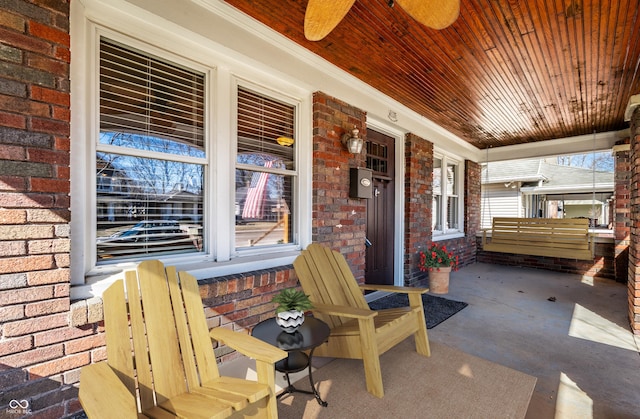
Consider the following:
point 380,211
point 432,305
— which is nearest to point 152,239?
point 380,211

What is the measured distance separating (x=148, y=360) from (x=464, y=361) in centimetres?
231

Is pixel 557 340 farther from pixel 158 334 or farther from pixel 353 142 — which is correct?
pixel 158 334

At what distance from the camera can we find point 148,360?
4.86 feet

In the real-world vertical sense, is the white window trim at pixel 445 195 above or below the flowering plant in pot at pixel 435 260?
above

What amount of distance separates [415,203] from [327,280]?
279 centimetres

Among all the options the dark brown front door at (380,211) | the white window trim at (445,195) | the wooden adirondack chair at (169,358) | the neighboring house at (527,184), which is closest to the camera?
the wooden adirondack chair at (169,358)

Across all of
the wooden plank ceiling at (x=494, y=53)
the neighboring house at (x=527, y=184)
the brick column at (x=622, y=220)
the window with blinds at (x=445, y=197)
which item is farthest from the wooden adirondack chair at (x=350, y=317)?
the neighboring house at (x=527, y=184)

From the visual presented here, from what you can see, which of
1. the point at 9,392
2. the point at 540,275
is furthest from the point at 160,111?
the point at 540,275

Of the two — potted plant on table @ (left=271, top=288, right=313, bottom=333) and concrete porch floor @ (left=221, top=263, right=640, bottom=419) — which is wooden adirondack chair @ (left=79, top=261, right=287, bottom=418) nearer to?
potted plant on table @ (left=271, top=288, right=313, bottom=333)

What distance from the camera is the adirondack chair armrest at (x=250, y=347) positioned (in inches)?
54.0

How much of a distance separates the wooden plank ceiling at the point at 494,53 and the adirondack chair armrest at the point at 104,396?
8.17 ft

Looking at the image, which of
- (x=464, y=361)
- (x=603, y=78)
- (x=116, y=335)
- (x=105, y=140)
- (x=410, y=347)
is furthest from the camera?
(x=603, y=78)

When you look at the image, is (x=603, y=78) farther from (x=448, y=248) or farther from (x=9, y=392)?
(x=9, y=392)

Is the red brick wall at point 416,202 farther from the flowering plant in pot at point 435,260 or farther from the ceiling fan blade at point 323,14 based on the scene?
the ceiling fan blade at point 323,14
